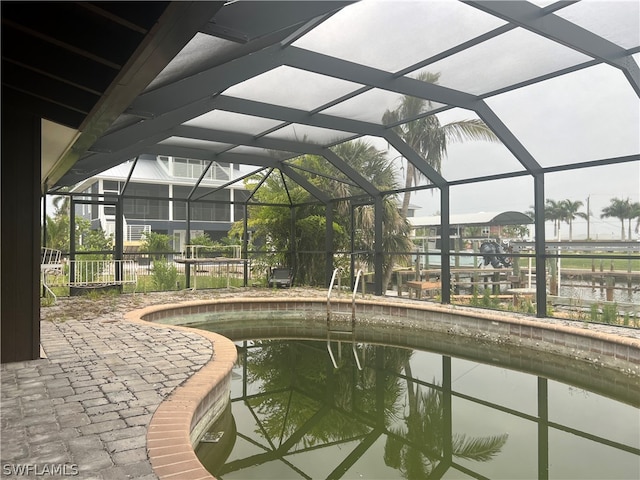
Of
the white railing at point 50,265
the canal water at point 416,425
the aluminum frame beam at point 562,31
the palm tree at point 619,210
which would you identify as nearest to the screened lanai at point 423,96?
the aluminum frame beam at point 562,31

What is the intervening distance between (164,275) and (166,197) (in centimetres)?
191

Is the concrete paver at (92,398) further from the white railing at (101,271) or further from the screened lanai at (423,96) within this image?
the white railing at (101,271)

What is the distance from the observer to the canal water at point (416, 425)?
3.03m

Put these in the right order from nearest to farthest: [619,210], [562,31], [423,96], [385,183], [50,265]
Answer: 1. [562,31]
2. [423,96]
3. [619,210]
4. [50,265]
5. [385,183]

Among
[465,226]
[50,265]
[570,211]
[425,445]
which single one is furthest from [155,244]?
[425,445]

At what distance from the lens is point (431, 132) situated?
8352 millimetres

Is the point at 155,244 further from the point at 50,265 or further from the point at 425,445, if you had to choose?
the point at 425,445

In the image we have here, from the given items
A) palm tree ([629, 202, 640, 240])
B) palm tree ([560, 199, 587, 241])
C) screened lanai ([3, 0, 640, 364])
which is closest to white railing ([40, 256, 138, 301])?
screened lanai ([3, 0, 640, 364])

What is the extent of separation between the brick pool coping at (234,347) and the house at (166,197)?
3563 mm

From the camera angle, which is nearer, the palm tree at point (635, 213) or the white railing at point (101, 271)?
the palm tree at point (635, 213)

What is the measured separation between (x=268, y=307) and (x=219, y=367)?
4.75 metres

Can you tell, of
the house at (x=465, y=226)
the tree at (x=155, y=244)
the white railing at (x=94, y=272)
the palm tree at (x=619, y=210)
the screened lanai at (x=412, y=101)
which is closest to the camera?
the screened lanai at (x=412, y=101)

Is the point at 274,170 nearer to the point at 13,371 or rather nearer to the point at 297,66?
the point at 297,66

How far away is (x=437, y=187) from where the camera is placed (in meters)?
9.06
